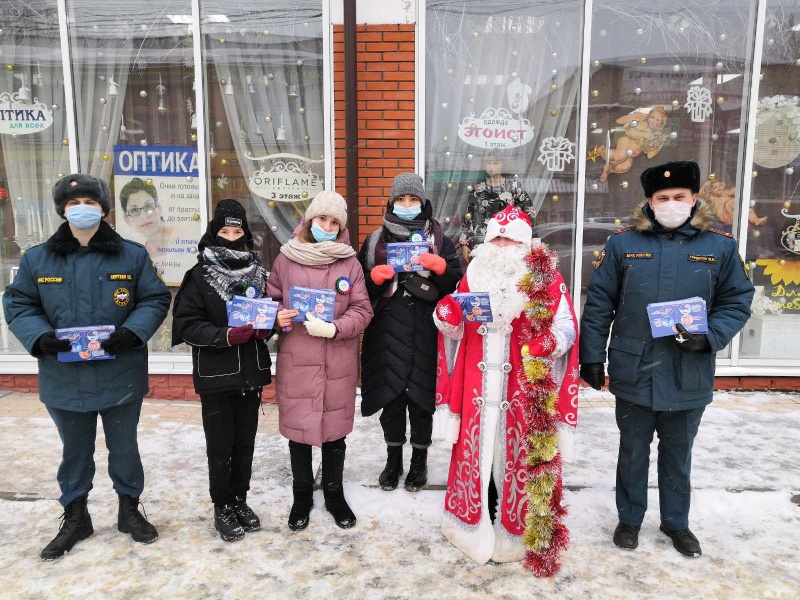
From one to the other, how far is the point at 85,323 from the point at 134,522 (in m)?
1.16

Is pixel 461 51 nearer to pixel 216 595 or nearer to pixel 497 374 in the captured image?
pixel 497 374

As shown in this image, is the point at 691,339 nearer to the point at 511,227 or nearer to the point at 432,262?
the point at 511,227

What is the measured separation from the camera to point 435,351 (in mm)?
3529

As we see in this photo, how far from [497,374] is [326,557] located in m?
1.33

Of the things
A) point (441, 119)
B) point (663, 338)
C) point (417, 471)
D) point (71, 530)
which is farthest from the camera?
Answer: point (441, 119)

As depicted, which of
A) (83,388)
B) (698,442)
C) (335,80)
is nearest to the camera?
(83,388)

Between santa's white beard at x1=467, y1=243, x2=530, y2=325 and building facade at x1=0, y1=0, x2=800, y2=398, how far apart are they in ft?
8.53

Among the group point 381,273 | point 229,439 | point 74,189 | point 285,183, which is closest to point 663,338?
point 381,273

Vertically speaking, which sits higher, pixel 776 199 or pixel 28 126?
pixel 28 126

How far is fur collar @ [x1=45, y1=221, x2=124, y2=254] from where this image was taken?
9.57 ft

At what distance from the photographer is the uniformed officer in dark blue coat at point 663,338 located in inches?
115

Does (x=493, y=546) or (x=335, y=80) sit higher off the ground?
(x=335, y=80)

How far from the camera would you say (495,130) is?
218 inches

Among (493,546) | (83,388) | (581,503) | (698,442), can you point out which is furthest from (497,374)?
(698,442)
